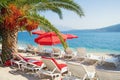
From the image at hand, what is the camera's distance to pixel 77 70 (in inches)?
362

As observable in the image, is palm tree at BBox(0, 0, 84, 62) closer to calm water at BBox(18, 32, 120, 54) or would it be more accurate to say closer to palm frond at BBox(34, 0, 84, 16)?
palm frond at BBox(34, 0, 84, 16)

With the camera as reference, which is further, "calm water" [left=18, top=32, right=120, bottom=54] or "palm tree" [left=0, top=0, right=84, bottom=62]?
"calm water" [left=18, top=32, right=120, bottom=54]

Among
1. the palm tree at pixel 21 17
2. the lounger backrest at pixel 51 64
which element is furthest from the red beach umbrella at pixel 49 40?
the lounger backrest at pixel 51 64

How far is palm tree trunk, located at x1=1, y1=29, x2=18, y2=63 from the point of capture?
13445 mm

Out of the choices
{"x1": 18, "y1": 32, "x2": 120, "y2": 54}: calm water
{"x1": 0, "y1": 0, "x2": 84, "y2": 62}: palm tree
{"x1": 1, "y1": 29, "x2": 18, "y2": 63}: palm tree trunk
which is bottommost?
{"x1": 18, "y1": 32, "x2": 120, "y2": 54}: calm water

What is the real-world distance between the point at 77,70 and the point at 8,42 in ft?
17.9

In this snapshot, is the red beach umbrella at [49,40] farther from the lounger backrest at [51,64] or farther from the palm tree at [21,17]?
the lounger backrest at [51,64]

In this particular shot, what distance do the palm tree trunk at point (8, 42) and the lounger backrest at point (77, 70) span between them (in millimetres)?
5007

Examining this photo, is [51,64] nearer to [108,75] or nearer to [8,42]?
[108,75]

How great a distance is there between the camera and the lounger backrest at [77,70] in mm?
9000

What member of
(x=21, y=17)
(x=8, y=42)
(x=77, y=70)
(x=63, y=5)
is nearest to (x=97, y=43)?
(x=63, y=5)

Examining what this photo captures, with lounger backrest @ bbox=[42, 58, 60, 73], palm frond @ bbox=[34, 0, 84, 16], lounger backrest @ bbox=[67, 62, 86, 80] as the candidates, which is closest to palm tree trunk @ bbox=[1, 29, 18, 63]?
palm frond @ bbox=[34, 0, 84, 16]

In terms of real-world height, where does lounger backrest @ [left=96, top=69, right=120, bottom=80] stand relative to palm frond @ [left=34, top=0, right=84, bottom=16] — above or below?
below

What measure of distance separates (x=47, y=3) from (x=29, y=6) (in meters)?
0.90
